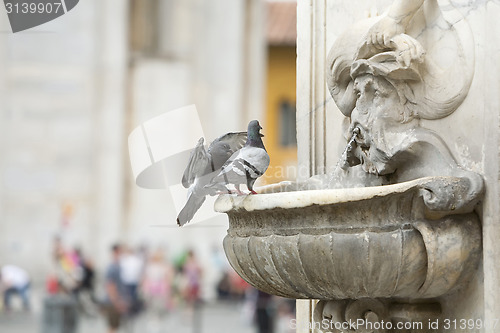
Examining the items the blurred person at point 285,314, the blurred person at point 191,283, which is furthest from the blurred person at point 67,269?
the blurred person at point 285,314

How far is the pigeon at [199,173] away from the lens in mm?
4852

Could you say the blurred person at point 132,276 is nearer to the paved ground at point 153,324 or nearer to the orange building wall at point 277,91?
the paved ground at point 153,324

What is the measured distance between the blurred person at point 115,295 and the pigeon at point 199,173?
9056 millimetres

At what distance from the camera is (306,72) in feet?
19.1

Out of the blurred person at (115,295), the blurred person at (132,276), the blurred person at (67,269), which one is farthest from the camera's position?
the blurred person at (67,269)

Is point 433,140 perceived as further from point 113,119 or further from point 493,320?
point 113,119

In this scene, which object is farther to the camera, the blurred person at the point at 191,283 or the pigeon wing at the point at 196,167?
the blurred person at the point at 191,283

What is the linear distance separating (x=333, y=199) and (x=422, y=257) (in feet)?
1.43

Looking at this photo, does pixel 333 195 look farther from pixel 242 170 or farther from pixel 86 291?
pixel 86 291

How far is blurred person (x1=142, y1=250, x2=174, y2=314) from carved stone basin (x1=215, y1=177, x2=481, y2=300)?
35.5 ft

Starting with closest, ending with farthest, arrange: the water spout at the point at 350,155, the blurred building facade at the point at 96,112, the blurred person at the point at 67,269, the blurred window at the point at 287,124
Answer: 1. the water spout at the point at 350,155
2. the blurred person at the point at 67,269
3. the blurred building facade at the point at 96,112
4. the blurred window at the point at 287,124

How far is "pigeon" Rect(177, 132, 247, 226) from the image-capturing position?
485 cm

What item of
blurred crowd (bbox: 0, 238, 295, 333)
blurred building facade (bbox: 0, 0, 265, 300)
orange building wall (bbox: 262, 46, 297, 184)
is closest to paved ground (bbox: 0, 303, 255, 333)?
blurred crowd (bbox: 0, 238, 295, 333)

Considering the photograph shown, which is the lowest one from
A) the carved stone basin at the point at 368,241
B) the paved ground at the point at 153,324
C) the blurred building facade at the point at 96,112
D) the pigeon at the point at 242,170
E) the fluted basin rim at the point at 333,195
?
the paved ground at the point at 153,324
